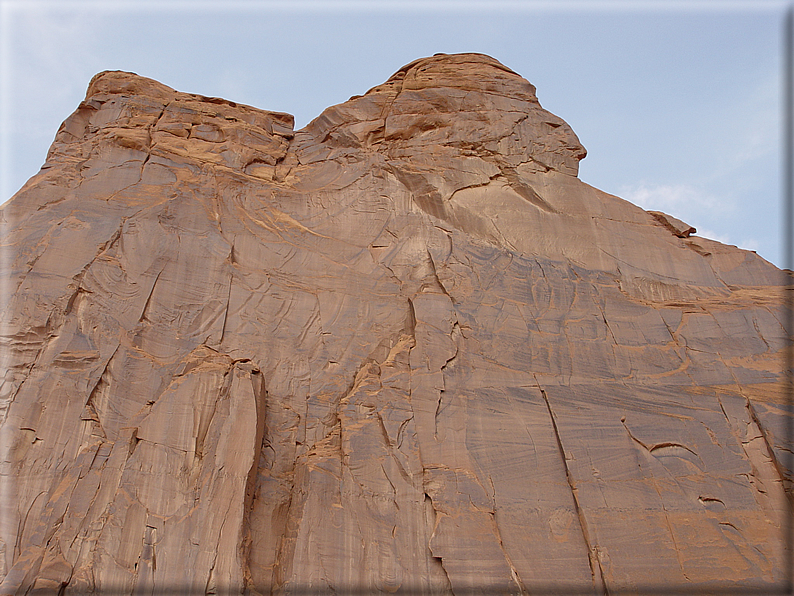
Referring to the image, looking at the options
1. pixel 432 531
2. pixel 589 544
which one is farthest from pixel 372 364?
pixel 589 544

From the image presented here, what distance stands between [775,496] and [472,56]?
1321cm

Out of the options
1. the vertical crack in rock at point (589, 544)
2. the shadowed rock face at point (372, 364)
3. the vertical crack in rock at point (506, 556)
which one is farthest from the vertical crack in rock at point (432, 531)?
the vertical crack in rock at point (589, 544)

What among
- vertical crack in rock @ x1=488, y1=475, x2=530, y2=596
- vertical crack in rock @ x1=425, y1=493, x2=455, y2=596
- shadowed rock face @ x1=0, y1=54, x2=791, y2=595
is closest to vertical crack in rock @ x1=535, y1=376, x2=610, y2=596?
shadowed rock face @ x1=0, y1=54, x2=791, y2=595

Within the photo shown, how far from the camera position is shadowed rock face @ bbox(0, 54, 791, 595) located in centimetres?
A: 1014

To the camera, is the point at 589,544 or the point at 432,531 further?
the point at 589,544

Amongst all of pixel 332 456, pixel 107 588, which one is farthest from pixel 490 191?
pixel 107 588

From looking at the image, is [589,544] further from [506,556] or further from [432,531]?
[432,531]

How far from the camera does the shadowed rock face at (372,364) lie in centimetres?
1014

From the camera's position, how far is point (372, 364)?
493 inches

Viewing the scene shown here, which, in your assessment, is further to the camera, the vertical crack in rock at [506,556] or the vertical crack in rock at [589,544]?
the vertical crack in rock at [589,544]

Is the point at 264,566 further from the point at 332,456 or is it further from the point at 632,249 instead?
the point at 632,249

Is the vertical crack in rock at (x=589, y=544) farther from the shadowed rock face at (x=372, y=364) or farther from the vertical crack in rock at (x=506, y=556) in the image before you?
the vertical crack in rock at (x=506, y=556)

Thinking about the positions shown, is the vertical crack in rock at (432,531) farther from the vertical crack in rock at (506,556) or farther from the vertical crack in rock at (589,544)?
the vertical crack in rock at (589,544)

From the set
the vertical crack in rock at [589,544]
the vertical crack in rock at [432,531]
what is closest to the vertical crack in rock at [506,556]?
the vertical crack in rock at [432,531]
